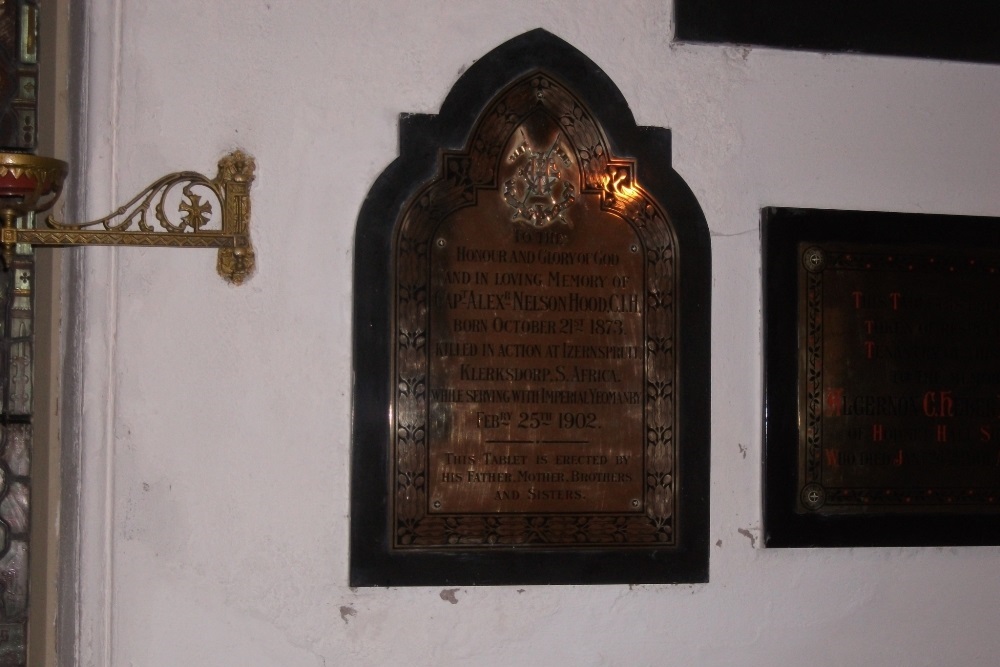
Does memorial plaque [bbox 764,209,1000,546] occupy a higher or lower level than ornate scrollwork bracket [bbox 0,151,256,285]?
lower

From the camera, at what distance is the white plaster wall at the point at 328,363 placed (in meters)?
2.31

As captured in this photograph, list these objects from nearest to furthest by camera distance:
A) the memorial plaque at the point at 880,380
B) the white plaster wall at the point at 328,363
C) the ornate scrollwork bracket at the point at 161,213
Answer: the ornate scrollwork bracket at the point at 161,213 < the white plaster wall at the point at 328,363 < the memorial plaque at the point at 880,380

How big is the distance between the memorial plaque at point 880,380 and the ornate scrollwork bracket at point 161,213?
126 cm

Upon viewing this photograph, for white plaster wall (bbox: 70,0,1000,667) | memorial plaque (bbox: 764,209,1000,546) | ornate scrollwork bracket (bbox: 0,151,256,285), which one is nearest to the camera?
ornate scrollwork bracket (bbox: 0,151,256,285)

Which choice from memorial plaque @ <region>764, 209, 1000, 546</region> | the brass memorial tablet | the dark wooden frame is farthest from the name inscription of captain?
the dark wooden frame

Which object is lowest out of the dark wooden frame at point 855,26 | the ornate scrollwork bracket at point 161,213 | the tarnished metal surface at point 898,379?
the tarnished metal surface at point 898,379

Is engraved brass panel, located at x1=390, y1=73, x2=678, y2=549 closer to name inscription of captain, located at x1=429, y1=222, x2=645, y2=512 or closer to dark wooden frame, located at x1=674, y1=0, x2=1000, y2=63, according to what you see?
name inscription of captain, located at x1=429, y1=222, x2=645, y2=512

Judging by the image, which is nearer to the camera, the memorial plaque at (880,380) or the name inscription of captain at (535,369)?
the name inscription of captain at (535,369)

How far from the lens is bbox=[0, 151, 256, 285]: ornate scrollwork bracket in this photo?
2131mm

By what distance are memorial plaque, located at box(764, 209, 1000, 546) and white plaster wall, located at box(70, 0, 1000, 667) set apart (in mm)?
62

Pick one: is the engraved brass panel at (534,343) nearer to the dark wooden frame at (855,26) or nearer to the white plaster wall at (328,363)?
the white plaster wall at (328,363)

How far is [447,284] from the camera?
242 centimetres

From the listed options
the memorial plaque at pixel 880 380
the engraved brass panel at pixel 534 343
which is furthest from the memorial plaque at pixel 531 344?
the memorial plaque at pixel 880 380

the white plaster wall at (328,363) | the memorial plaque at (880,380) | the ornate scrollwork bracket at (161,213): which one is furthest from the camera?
the memorial plaque at (880,380)
